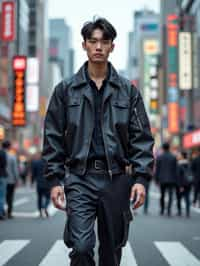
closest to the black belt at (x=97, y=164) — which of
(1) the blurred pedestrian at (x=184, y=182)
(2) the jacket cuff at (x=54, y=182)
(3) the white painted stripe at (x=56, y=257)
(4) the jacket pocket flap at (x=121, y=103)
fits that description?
(2) the jacket cuff at (x=54, y=182)

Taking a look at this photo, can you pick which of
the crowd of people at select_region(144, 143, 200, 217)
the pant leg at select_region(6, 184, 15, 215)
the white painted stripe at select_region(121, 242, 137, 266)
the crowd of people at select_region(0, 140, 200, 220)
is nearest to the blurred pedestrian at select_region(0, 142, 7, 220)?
the crowd of people at select_region(0, 140, 200, 220)

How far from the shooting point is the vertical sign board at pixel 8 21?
35.7 metres

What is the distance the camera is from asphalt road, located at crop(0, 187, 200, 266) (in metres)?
7.40

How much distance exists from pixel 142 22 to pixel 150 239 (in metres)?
A: 153

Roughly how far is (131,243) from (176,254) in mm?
1281

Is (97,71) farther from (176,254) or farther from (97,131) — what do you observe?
(176,254)

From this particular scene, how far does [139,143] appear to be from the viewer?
4102mm

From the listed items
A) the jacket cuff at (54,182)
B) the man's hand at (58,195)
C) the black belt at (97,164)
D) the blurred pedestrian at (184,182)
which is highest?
the black belt at (97,164)

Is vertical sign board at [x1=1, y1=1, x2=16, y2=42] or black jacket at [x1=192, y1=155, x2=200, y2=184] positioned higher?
vertical sign board at [x1=1, y1=1, x2=16, y2=42]

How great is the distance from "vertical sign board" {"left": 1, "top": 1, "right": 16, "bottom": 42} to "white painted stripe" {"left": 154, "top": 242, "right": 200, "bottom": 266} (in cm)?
2856

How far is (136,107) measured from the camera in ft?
13.7

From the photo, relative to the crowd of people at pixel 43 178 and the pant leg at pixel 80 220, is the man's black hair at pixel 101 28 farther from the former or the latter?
the crowd of people at pixel 43 178

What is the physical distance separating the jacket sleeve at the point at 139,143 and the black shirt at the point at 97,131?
9.7 inches

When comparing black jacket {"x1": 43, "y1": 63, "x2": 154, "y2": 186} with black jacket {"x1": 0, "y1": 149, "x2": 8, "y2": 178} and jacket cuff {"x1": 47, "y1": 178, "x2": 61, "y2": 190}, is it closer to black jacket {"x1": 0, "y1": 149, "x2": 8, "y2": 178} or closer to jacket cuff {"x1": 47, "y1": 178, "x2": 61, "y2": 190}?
jacket cuff {"x1": 47, "y1": 178, "x2": 61, "y2": 190}
